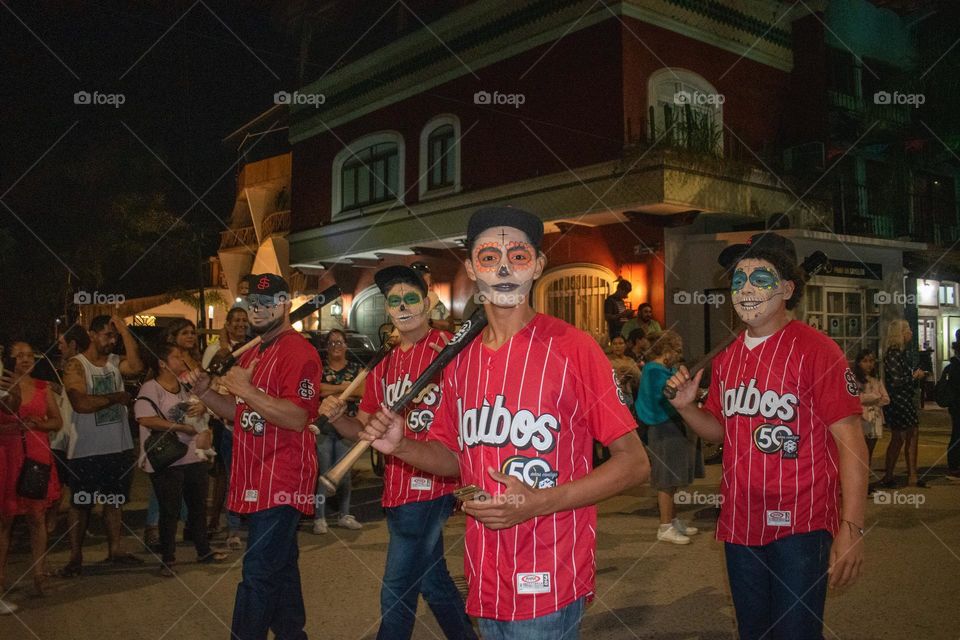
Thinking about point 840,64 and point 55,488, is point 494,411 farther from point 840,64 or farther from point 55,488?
point 840,64

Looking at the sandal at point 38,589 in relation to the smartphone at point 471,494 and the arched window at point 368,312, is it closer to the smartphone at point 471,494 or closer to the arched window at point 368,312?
the smartphone at point 471,494

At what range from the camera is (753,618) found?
3.24 m

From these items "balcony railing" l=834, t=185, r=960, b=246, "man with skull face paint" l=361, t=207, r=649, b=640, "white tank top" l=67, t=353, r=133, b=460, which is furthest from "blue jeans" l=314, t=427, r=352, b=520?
"balcony railing" l=834, t=185, r=960, b=246

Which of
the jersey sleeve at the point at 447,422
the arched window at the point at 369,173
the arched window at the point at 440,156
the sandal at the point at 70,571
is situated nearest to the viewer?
the jersey sleeve at the point at 447,422

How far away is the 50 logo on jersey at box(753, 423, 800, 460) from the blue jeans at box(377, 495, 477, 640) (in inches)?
64.9

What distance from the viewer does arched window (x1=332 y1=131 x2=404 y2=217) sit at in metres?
21.3

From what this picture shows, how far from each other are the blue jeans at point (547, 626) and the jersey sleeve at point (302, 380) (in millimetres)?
1826

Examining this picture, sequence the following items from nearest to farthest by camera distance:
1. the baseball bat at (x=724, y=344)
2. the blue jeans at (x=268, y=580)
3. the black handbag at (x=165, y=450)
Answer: the baseball bat at (x=724, y=344)
the blue jeans at (x=268, y=580)
the black handbag at (x=165, y=450)

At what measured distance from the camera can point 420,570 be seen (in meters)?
3.98

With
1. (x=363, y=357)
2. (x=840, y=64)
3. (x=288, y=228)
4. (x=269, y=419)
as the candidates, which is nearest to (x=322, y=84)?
(x=288, y=228)

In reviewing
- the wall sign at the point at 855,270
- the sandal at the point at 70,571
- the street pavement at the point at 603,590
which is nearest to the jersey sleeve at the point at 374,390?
the street pavement at the point at 603,590

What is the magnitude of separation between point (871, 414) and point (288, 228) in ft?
69.6

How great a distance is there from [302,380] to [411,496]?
810mm

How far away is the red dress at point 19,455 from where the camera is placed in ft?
19.1
